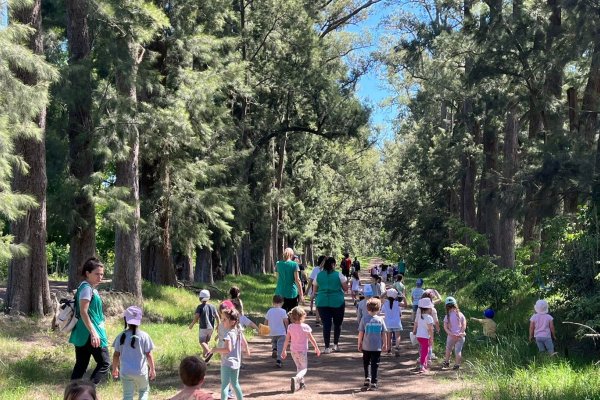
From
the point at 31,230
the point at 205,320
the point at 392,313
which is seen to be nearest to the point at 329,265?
the point at 392,313

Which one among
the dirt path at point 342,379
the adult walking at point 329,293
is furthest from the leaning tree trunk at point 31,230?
the adult walking at point 329,293

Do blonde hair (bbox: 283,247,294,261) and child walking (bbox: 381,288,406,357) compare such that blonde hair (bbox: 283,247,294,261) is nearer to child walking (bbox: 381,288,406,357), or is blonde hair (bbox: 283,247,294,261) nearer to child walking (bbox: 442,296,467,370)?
child walking (bbox: 381,288,406,357)

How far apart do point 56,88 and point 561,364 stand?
484 inches

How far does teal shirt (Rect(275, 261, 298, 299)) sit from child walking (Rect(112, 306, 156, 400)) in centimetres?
678

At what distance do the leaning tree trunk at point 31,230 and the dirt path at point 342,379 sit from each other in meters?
4.48

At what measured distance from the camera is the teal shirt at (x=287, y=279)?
1488cm

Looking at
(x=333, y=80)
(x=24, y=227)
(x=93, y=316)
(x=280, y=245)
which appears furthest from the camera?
(x=280, y=245)

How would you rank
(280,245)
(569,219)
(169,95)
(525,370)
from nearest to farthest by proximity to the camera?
1. (525,370)
2. (569,219)
3. (169,95)
4. (280,245)

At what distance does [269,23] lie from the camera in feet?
112

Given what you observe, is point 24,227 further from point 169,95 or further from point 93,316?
point 169,95

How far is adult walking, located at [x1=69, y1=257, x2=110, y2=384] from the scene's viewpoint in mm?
8906

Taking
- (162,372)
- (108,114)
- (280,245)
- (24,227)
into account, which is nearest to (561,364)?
(162,372)

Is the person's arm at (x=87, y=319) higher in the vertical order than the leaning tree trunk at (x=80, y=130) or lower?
lower

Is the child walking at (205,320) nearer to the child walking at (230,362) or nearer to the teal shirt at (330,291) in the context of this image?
the teal shirt at (330,291)
